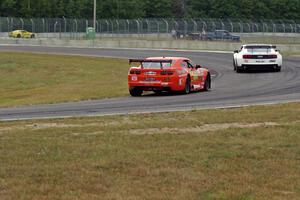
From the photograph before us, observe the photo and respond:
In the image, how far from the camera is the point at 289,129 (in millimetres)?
11844

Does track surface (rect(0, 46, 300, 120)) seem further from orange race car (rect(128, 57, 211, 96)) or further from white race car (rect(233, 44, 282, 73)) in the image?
white race car (rect(233, 44, 282, 73))

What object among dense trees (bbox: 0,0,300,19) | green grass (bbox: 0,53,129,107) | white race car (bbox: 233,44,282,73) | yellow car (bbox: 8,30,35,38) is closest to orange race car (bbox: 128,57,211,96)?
green grass (bbox: 0,53,129,107)

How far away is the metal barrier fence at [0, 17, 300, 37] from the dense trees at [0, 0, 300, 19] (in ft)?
59.2

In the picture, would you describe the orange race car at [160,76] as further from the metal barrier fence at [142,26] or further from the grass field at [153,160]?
the metal barrier fence at [142,26]

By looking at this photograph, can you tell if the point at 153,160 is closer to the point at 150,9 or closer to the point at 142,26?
the point at 142,26

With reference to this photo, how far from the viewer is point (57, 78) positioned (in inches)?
1494

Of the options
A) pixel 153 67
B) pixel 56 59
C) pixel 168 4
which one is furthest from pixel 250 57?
pixel 168 4

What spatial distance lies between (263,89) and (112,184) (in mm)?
17315

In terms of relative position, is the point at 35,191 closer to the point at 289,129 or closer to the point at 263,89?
the point at 289,129

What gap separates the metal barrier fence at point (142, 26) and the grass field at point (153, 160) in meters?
58.5

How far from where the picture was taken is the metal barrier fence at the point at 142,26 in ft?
233

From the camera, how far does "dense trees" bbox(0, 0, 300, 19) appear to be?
3910 inches

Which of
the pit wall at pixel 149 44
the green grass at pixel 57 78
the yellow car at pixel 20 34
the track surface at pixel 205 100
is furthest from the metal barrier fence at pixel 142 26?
the track surface at pixel 205 100

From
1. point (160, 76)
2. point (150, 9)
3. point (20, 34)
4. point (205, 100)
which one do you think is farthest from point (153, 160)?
point (150, 9)
